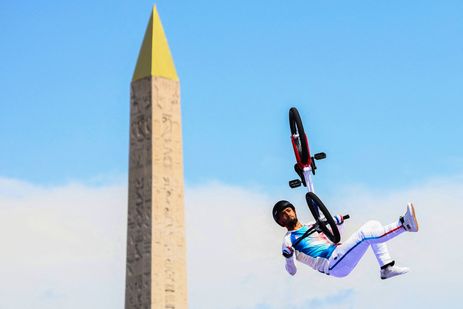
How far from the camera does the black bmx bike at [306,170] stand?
61.0 feet

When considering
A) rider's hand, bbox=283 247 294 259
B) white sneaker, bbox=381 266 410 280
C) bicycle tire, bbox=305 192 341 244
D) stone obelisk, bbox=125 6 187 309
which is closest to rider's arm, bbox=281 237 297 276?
rider's hand, bbox=283 247 294 259

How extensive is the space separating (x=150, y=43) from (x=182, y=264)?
9.83 feet

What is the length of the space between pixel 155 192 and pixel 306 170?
5.86m

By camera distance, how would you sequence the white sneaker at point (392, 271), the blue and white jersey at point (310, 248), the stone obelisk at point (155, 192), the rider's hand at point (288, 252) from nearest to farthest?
the stone obelisk at point (155, 192)
the white sneaker at point (392, 271)
the blue and white jersey at point (310, 248)
the rider's hand at point (288, 252)

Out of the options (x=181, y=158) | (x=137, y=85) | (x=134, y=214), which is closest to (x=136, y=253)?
(x=134, y=214)

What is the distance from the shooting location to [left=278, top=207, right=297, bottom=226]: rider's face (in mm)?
19031

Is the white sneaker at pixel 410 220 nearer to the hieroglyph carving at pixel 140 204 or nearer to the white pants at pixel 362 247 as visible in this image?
the white pants at pixel 362 247

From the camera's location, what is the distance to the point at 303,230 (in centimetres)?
1889

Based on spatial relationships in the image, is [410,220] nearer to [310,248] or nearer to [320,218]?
[320,218]

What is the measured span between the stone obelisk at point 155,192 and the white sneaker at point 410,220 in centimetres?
482

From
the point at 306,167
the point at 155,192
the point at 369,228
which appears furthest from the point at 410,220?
the point at 155,192

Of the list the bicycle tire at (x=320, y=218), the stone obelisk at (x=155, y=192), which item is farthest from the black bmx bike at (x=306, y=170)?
the stone obelisk at (x=155, y=192)

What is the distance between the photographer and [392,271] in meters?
18.0

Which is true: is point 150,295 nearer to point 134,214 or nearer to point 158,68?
point 134,214
